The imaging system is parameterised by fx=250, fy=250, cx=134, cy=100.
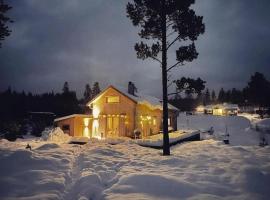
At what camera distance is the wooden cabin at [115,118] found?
2884 centimetres

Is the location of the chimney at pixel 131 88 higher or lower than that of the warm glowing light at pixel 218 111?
higher

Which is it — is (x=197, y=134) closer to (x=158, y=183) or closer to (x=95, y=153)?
(x=95, y=153)

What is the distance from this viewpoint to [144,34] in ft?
56.3

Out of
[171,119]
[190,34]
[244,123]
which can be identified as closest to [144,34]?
[190,34]

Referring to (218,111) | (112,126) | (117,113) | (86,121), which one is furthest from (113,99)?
(218,111)

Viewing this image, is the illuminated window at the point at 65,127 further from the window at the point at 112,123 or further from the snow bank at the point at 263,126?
the snow bank at the point at 263,126

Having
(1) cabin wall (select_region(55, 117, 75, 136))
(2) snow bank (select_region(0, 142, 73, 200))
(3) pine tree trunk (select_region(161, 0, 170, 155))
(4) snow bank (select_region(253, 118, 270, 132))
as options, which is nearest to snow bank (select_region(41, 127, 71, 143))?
(1) cabin wall (select_region(55, 117, 75, 136))

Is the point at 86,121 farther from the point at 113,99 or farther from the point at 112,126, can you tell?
the point at 113,99

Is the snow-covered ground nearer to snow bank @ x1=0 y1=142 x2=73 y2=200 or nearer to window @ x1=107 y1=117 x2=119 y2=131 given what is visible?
snow bank @ x1=0 y1=142 x2=73 y2=200

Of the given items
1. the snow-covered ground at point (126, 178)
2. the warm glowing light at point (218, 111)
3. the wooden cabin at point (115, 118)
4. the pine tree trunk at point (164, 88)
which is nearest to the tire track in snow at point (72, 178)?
the snow-covered ground at point (126, 178)

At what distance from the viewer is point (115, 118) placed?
98.0 ft

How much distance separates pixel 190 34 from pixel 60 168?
11673mm

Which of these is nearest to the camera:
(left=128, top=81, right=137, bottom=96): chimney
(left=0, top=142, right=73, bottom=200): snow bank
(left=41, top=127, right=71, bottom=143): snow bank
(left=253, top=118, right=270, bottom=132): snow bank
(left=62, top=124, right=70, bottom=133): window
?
(left=0, top=142, right=73, bottom=200): snow bank

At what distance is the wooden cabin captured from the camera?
28.8m
